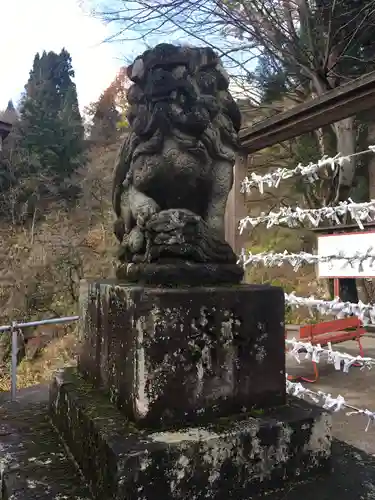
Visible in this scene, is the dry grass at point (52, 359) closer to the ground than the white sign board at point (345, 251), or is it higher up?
closer to the ground

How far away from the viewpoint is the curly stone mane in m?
1.80

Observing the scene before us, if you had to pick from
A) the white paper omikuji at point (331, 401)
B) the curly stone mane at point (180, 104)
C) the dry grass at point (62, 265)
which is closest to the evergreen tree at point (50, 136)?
the dry grass at point (62, 265)

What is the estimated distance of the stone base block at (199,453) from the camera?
1.25 m

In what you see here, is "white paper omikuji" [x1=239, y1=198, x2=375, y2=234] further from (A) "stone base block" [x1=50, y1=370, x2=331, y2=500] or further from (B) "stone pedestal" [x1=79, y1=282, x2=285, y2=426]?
(A) "stone base block" [x1=50, y1=370, x2=331, y2=500]

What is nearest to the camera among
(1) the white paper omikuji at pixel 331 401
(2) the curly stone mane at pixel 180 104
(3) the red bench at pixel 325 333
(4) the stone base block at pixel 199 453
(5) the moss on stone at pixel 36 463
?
(4) the stone base block at pixel 199 453

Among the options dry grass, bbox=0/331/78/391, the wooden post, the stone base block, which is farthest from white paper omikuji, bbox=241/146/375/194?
dry grass, bbox=0/331/78/391

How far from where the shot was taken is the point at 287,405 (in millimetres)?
1691

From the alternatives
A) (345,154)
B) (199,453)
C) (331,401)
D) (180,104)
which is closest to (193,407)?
(199,453)

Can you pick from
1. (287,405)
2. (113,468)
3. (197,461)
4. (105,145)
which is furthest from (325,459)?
(105,145)

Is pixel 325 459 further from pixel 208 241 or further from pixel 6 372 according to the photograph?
pixel 6 372

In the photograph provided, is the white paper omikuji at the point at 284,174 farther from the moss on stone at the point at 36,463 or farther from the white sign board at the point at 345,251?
the moss on stone at the point at 36,463

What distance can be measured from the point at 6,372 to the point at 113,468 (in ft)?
26.4

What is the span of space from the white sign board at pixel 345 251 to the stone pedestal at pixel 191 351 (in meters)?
1.43

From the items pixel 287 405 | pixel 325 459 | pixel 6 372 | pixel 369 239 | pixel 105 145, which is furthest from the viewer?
pixel 105 145
